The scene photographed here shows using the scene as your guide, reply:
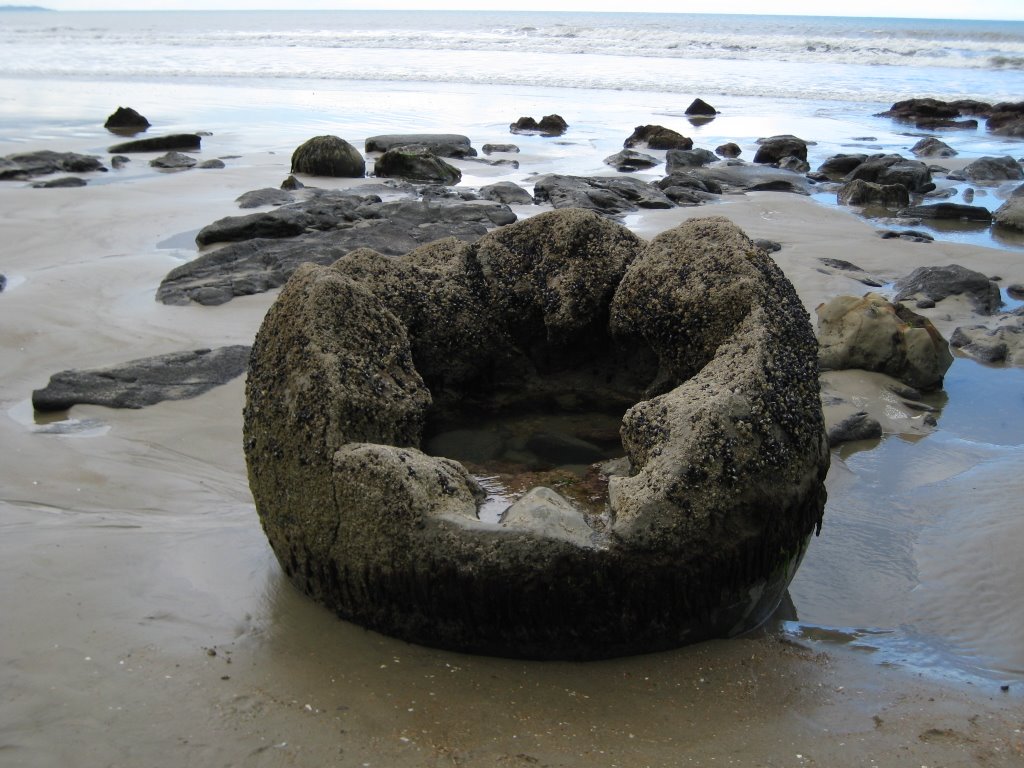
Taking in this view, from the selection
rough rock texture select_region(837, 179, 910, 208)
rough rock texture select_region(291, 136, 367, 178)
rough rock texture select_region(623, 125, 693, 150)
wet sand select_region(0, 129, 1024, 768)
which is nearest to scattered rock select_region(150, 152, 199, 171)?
rough rock texture select_region(291, 136, 367, 178)

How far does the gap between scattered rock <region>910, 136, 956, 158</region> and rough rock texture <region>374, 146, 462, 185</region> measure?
7259 millimetres

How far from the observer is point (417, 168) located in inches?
476

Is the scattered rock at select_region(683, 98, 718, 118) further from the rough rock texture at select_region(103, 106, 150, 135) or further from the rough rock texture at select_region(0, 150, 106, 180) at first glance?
the rough rock texture at select_region(0, 150, 106, 180)

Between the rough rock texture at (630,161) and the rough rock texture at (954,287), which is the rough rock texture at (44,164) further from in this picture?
the rough rock texture at (954,287)

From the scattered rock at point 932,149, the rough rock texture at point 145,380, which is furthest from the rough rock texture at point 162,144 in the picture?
the scattered rock at point 932,149

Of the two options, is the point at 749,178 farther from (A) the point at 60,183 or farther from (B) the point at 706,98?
(B) the point at 706,98

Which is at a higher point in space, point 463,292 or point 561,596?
point 463,292

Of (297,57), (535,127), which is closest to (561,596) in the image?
(535,127)

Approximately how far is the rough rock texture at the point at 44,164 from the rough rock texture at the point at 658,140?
746 cm

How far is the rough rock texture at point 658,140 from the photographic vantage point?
15.3 metres

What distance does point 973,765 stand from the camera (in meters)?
2.43

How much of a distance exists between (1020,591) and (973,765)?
1100 millimetres

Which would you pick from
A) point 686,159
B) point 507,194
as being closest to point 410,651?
point 507,194

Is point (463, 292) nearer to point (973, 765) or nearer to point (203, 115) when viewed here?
point (973, 765)
